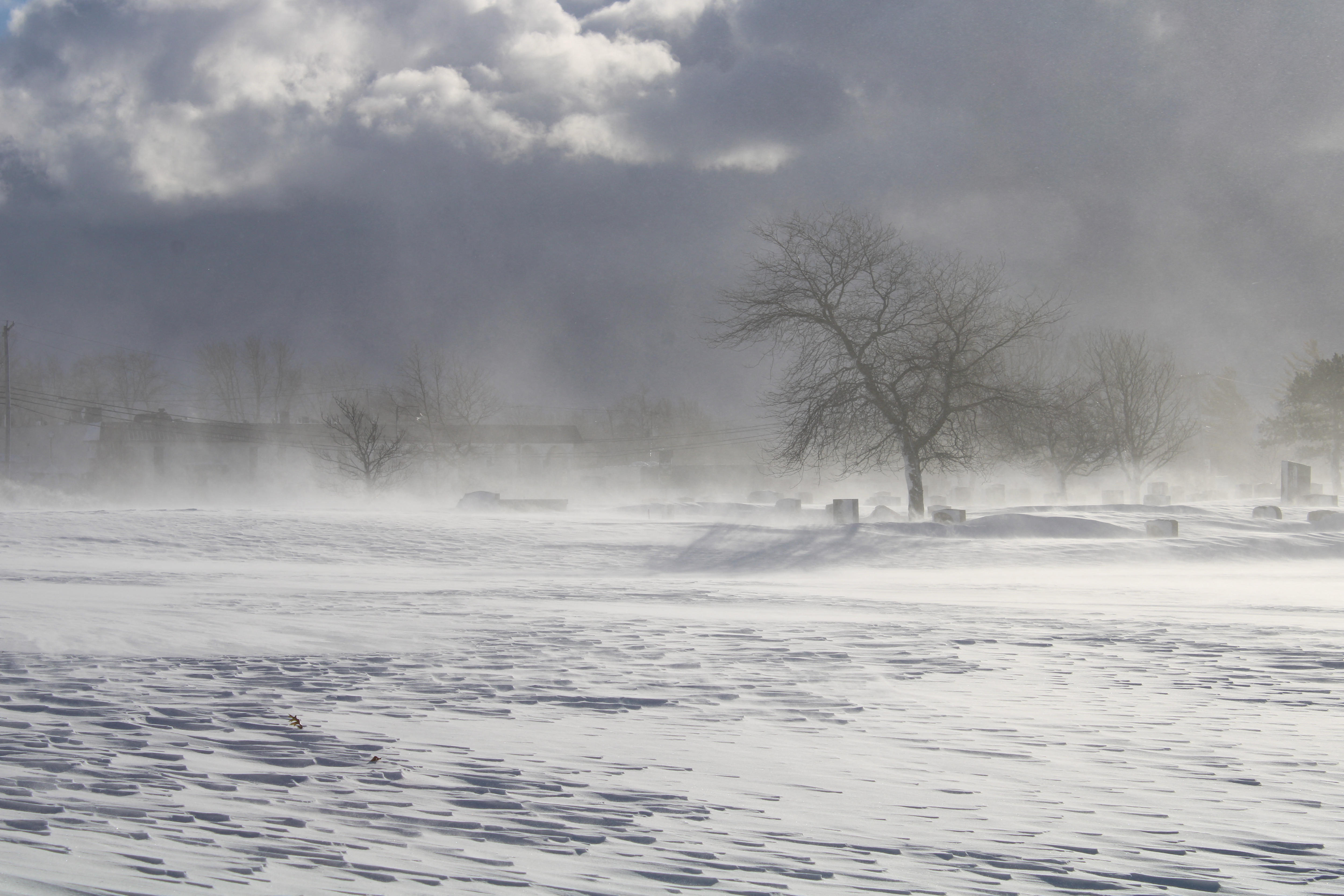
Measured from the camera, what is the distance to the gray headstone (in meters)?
22.7

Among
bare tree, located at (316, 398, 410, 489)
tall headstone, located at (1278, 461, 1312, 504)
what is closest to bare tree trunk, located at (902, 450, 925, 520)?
tall headstone, located at (1278, 461, 1312, 504)

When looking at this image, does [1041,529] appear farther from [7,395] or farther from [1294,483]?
[7,395]

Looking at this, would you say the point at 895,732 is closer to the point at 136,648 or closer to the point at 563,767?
the point at 563,767

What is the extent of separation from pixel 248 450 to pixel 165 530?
4450cm

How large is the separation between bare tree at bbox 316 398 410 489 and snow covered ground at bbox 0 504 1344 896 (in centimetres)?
3629

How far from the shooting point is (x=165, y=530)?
74.7 ft

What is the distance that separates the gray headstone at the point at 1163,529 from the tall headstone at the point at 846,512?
289 inches

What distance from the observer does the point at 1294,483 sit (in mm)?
38750

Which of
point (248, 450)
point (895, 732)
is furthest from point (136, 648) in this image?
point (248, 450)

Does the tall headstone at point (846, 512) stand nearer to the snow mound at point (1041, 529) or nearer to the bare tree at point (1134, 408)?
the snow mound at point (1041, 529)

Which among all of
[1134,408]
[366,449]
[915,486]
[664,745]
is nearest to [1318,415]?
[1134,408]

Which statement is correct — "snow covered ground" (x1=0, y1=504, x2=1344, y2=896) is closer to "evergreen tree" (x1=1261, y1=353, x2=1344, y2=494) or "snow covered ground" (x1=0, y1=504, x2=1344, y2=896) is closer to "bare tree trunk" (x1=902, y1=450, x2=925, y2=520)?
"bare tree trunk" (x1=902, y1=450, x2=925, y2=520)

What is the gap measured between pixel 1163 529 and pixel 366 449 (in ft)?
121

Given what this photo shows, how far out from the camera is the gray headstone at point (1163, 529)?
2272 centimetres
